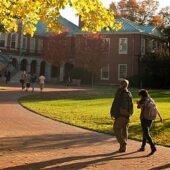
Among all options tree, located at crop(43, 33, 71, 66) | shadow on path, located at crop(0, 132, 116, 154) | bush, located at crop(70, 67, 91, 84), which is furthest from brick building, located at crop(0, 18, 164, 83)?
shadow on path, located at crop(0, 132, 116, 154)

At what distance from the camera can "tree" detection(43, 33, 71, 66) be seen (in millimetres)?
68375

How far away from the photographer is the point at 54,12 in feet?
39.2

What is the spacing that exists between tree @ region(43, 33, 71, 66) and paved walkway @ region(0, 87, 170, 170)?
49365 millimetres

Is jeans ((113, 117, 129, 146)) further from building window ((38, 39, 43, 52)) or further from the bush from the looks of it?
building window ((38, 39, 43, 52))

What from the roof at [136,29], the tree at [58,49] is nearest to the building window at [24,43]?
the tree at [58,49]

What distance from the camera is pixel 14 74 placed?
226 ft

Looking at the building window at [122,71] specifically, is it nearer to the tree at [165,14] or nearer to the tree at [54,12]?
the tree at [165,14]

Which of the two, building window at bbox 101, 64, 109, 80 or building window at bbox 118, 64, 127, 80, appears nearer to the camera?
building window at bbox 118, 64, 127, 80

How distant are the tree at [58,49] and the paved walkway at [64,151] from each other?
1944 inches

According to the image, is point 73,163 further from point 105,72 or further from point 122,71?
point 105,72

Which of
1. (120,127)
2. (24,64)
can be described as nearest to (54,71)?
(24,64)

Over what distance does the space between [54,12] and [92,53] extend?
51.3 meters

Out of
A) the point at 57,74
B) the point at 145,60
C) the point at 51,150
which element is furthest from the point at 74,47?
the point at 51,150

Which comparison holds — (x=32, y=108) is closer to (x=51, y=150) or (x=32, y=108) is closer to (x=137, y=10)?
(x=51, y=150)
